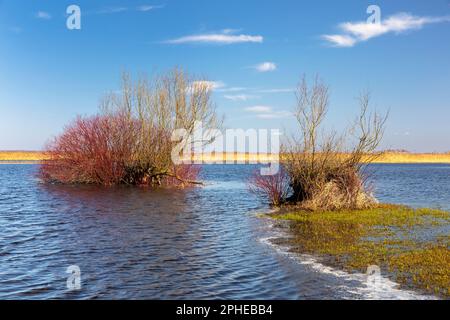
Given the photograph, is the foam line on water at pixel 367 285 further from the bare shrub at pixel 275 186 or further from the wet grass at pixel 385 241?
the bare shrub at pixel 275 186

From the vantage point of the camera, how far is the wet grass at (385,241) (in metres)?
10.8

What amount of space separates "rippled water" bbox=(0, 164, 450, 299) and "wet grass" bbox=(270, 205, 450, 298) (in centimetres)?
87

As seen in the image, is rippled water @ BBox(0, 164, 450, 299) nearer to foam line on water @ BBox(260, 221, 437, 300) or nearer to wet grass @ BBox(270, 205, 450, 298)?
foam line on water @ BBox(260, 221, 437, 300)

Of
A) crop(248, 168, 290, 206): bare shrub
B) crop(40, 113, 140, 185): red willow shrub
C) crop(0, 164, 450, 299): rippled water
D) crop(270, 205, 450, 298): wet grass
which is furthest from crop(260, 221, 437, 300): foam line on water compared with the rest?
crop(40, 113, 140, 185): red willow shrub

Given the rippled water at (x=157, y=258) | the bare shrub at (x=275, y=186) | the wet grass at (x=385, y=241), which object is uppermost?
the bare shrub at (x=275, y=186)

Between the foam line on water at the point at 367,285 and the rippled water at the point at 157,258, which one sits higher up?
the foam line on water at the point at 367,285

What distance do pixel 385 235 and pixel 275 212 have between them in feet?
24.5

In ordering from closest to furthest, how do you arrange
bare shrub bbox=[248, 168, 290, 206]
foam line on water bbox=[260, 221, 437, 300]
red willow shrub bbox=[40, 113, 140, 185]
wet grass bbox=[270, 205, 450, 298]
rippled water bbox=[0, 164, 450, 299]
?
foam line on water bbox=[260, 221, 437, 300], rippled water bbox=[0, 164, 450, 299], wet grass bbox=[270, 205, 450, 298], bare shrub bbox=[248, 168, 290, 206], red willow shrub bbox=[40, 113, 140, 185]

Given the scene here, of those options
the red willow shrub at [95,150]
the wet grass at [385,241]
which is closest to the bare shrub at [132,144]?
the red willow shrub at [95,150]

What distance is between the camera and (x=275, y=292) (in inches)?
377

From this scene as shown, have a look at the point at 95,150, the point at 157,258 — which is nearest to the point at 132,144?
the point at 95,150

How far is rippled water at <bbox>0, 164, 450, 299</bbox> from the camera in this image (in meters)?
9.70

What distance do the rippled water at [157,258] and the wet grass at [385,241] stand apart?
0.87 metres
